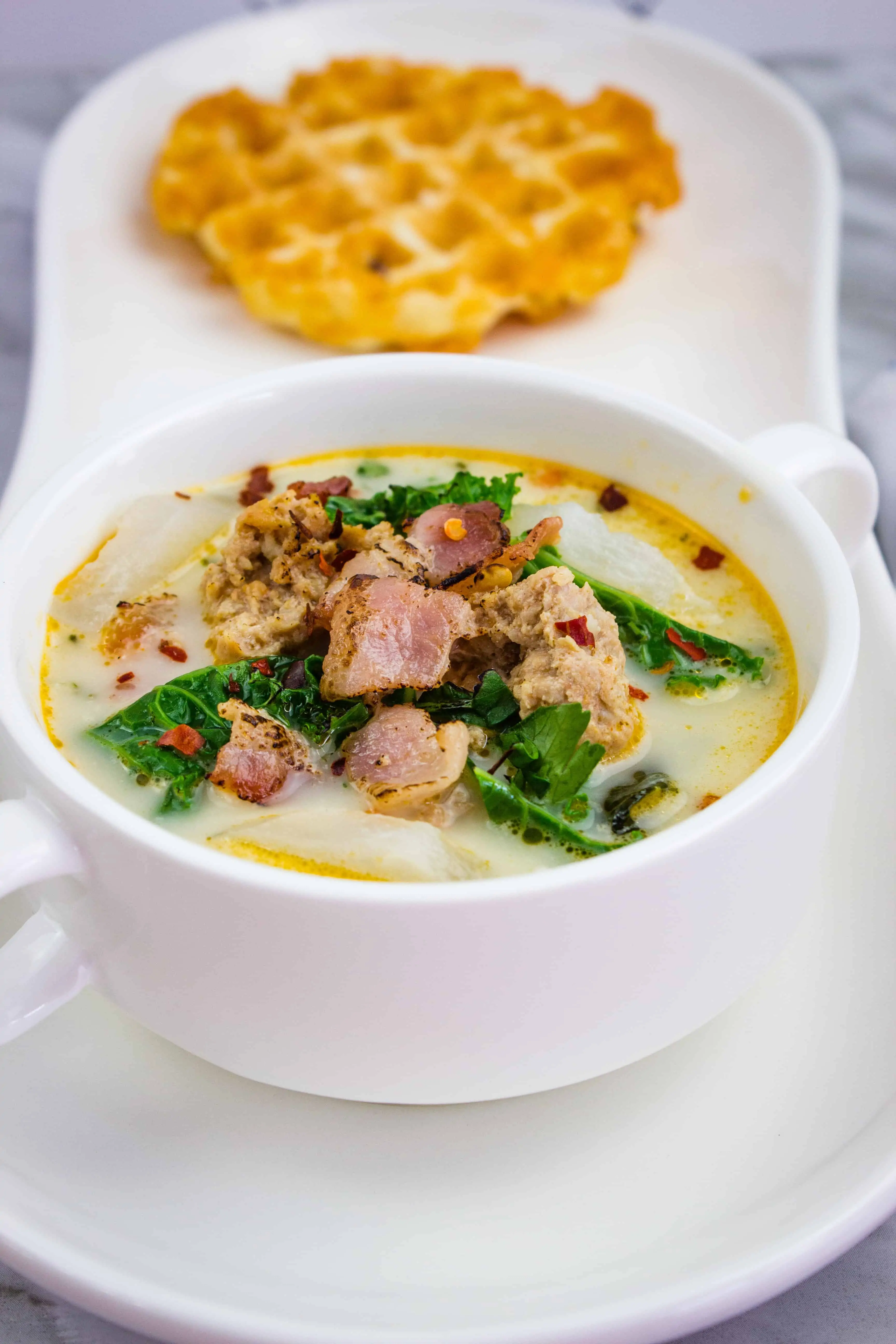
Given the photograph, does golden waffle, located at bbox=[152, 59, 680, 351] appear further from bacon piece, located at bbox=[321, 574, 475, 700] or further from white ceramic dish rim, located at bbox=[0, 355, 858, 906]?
bacon piece, located at bbox=[321, 574, 475, 700]

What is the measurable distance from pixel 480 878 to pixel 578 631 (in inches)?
15.9

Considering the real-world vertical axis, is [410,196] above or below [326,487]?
below

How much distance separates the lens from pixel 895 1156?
164 centimetres

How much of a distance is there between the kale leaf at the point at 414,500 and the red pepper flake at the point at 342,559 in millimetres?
129

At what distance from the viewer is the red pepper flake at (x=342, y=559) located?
2.15 metres

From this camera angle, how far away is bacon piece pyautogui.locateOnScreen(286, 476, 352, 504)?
2318 mm

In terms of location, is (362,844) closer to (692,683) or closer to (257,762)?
(257,762)

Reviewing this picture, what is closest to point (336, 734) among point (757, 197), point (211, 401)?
point (211, 401)

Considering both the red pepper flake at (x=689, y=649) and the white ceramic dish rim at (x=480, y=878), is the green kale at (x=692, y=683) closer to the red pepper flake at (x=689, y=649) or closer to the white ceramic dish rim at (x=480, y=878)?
the red pepper flake at (x=689, y=649)

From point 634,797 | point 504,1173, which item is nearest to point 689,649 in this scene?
point 634,797

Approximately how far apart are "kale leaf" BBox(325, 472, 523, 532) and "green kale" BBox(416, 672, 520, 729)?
0.42 meters

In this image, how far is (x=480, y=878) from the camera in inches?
67.1

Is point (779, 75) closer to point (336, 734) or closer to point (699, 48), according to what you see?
point (699, 48)

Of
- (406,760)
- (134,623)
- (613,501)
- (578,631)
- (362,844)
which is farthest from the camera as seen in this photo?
(613,501)
